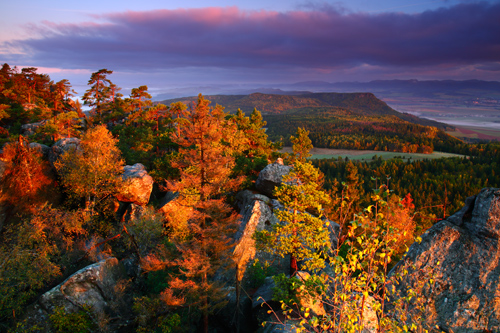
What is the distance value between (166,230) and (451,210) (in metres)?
92.4

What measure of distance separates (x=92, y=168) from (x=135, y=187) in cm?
614

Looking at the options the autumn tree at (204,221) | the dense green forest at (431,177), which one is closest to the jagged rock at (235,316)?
the autumn tree at (204,221)

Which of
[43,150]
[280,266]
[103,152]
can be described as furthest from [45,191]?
[280,266]

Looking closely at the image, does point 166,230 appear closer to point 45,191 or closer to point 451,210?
point 45,191

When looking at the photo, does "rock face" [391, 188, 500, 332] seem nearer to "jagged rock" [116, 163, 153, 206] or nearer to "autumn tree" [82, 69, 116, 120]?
"jagged rock" [116, 163, 153, 206]

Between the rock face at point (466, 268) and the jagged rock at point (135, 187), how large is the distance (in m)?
33.5

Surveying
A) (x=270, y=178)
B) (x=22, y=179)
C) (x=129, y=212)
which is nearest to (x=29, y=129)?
(x=22, y=179)

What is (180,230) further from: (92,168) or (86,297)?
(92,168)

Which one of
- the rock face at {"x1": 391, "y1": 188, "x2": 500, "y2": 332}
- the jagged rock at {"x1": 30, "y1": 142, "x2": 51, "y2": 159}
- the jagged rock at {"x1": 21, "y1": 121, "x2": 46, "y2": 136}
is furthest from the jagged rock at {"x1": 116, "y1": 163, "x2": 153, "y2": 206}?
the rock face at {"x1": 391, "y1": 188, "x2": 500, "y2": 332}

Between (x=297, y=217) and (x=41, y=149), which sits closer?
(x=297, y=217)

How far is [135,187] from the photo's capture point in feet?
121

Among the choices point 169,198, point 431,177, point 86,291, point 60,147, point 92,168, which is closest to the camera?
point 86,291

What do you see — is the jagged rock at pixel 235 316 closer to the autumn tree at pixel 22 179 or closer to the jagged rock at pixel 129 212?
the jagged rock at pixel 129 212

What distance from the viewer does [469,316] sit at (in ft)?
46.0
